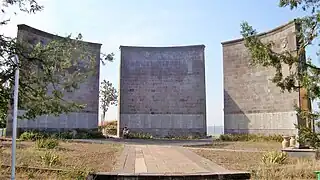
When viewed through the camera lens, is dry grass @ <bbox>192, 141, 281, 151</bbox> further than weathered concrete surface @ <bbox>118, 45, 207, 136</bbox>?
No

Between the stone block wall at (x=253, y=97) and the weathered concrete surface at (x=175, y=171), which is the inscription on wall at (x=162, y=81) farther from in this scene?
the weathered concrete surface at (x=175, y=171)

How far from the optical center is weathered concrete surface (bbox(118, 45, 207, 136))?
2156 cm

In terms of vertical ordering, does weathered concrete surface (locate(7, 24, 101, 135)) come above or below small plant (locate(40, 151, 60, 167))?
above

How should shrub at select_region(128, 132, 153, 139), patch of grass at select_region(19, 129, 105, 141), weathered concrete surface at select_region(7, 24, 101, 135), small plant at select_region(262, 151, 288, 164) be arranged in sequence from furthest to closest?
shrub at select_region(128, 132, 153, 139) < weathered concrete surface at select_region(7, 24, 101, 135) < patch of grass at select_region(19, 129, 105, 141) < small plant at select_region(262, 151, 288, 164)

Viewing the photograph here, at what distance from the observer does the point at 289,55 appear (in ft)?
15.4

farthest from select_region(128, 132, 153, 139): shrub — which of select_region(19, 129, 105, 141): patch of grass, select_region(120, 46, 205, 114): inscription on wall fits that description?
select_region(19, 129, 105, 141): patch of grass

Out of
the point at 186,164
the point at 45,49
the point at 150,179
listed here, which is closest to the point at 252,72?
the point at 186,164

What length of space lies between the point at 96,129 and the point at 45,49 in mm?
17265

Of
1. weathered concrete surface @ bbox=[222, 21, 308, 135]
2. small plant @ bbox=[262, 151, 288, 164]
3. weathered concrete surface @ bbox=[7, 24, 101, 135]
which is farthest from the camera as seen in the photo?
weathered concrete surface @ bbox=[7, 24, 101, 135]

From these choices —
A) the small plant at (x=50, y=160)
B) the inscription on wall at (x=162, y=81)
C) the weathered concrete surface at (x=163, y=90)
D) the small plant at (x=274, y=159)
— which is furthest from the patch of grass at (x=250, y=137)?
the small plant at (x=50, y=160)

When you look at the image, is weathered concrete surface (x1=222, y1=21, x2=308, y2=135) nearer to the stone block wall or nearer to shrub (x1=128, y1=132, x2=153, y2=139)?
the stone block wall

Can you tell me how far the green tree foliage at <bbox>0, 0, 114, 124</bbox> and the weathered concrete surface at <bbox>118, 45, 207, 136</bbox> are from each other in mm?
16371

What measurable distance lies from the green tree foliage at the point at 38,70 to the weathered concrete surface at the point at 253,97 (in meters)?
13.9

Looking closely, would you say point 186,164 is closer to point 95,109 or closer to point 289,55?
point 289,55
